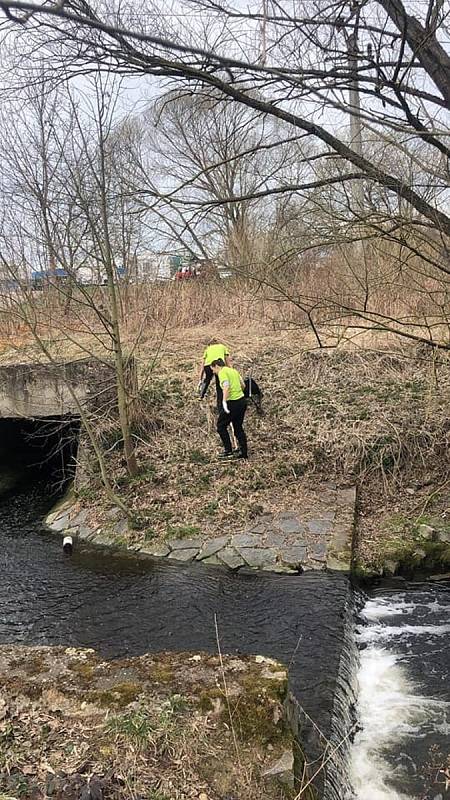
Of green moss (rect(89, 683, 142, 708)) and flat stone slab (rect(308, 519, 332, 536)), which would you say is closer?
green moss (rect(89, 683, 142, 708))

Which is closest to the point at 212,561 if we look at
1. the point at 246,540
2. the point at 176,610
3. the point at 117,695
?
the point at 246,540

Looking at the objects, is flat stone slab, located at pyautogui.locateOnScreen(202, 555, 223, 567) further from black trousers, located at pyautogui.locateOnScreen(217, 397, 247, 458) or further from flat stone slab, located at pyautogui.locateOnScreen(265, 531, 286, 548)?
black trousers, located at pyautogui.locateOnScreen(217, 397, 247, 458)

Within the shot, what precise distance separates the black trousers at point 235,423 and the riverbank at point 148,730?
6019mm

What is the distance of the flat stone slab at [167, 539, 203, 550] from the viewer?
29.7ft

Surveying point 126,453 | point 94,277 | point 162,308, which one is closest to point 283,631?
point 126,453

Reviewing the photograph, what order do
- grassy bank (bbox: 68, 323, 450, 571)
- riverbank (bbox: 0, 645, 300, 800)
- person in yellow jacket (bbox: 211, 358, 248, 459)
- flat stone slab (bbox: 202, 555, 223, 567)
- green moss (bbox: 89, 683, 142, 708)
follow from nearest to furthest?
riverbank (bbox: 0, 645, 300, 800)
green moss (bbox: 89, 683, 142, 708)
flat stone slab (bbox: 202, 555, 223, 567)
grassy bank (bbox: 68, 323, 450, 571)
person in yellow jacket (bbox: 211, 358, 248, 459)

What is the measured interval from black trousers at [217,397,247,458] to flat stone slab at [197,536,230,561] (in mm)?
1989

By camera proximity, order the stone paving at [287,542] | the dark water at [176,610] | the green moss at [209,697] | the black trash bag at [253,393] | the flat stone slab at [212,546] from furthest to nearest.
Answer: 1. the black trash bag at [253,393]
2. the flat stone slab at [212,546]
3. the stone paving at [287,542]
4. the dark water at [176,610]
5. the green moss at [209,697]

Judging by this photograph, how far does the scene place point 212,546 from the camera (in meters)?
8.91

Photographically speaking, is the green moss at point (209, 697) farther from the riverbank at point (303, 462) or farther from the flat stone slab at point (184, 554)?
the flat stone slab at point (184, 554)

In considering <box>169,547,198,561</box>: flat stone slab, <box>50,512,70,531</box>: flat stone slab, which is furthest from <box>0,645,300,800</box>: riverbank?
<box>50,512,70,531</box>: flat stone slab

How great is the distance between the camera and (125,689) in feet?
13.4

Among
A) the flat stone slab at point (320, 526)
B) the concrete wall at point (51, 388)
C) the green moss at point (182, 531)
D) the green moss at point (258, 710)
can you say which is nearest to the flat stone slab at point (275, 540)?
the flat stone slab at point (320, 526)

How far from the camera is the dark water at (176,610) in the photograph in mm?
6238
